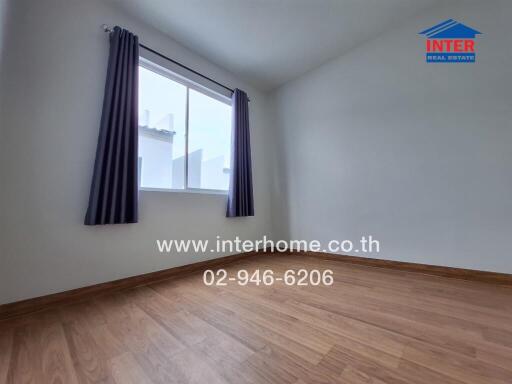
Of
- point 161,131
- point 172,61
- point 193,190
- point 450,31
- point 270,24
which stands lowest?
point 193,190

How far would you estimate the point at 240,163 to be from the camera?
269cm

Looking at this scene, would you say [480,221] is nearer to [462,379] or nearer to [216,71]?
[462,379]

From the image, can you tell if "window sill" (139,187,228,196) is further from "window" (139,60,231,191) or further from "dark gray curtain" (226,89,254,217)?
"dark gray curtain" (226,89,254,217)

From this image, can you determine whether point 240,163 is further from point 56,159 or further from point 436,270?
point 436,270

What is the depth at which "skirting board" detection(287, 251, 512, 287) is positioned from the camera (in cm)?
166

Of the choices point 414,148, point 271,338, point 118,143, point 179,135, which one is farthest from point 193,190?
point 414,148

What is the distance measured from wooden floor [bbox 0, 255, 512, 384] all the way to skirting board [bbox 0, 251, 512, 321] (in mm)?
105

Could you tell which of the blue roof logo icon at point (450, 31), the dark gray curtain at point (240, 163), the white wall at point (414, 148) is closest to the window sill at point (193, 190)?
the dark gray curtain at point (240, 163)

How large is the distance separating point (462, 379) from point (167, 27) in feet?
10.5

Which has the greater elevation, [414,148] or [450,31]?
[450,31]

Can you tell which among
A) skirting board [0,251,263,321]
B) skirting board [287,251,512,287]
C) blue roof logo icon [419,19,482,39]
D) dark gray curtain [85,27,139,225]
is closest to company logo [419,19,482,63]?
blue roof logo icon [419,19,482,39]

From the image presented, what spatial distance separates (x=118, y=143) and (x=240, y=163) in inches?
55.0

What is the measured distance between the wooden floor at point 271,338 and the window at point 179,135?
45.2 inches

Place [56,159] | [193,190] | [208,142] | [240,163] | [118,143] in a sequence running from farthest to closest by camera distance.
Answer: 1. [240,163]
2. [208,142]
3. [193,190]
4. [118,143]
5. [56,159]
